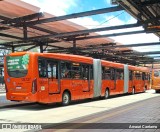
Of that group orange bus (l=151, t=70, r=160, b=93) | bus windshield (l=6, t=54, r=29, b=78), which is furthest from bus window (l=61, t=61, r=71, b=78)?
orange bus (l=151, t=70, r=160, b=93)

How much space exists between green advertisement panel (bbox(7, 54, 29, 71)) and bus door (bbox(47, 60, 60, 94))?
4.05ft

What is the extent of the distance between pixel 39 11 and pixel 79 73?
15.5ft

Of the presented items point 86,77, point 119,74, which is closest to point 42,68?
point 86,77

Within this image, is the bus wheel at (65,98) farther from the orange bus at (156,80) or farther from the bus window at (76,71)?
the orange bus at (156,80)

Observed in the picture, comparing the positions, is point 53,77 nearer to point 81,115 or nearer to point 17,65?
point 17,65

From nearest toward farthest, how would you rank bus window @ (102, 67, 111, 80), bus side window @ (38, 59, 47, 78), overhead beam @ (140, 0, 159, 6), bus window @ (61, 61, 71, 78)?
overhead beam @ (140, 0, 159, 6)
bus side window @ (38, 59, 47, 78)
bus window @ (61, 61, 71, 78)
bus window @ (102, 67, 111, 80)

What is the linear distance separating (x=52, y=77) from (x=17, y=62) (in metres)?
1.93

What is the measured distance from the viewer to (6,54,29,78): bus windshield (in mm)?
15776

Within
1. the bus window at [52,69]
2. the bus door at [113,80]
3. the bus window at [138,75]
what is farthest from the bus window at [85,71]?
the bus window at [138,75]

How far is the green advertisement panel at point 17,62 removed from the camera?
621 inches

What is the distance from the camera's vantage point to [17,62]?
16.0m

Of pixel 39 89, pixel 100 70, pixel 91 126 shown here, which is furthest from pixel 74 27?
pixel 91 126

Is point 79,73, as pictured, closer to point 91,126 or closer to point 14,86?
point 14,86

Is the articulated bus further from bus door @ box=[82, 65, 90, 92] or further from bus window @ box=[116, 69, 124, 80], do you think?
bus window @ box=[116, 69, 124, 80]
